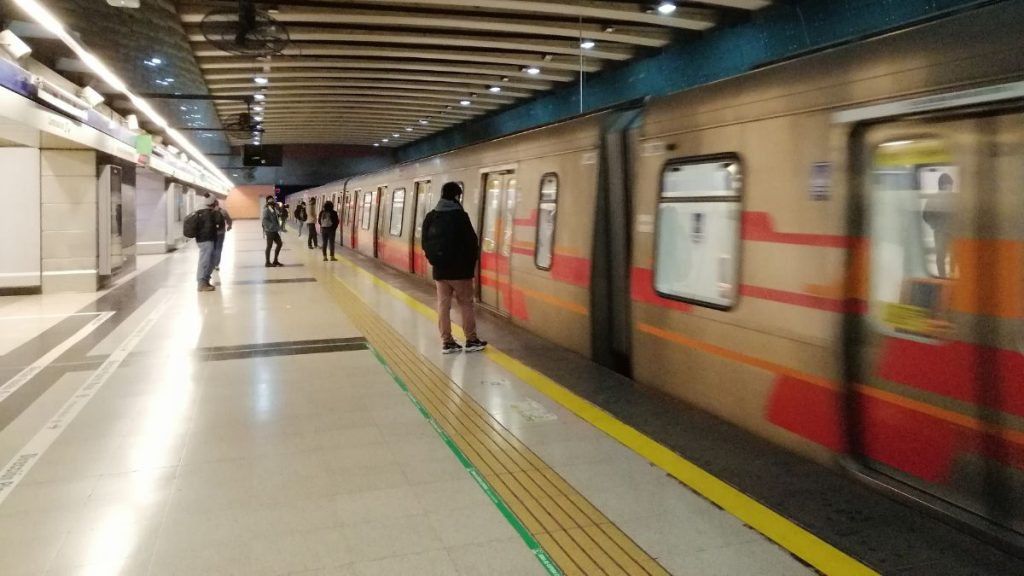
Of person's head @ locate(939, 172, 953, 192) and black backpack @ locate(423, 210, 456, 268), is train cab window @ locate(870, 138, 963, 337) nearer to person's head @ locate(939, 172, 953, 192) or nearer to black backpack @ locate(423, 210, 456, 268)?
person's head @ locate(939, 172, 953, 192)

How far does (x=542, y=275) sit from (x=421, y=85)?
9.01 meters

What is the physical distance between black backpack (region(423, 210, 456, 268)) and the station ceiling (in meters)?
2.24

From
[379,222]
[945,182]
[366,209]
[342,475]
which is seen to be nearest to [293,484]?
[342,475]

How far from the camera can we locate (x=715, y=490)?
12.0ft

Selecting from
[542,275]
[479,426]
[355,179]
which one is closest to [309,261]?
[355,179]

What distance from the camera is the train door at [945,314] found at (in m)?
2.83

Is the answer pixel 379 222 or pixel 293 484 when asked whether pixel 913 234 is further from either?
pixel 379 222

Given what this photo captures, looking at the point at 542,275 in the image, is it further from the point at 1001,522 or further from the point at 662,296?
the point at 1001,522

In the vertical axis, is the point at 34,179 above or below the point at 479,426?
above

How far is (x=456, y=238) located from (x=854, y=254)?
3950 mm

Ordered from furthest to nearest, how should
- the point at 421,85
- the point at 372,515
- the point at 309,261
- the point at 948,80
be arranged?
1. the point at 309,261
2. the point at 421,85
3. the point at 372,515
4. the point at 948,80

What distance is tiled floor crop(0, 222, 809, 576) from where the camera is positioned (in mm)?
3006

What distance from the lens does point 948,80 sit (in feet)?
9.92

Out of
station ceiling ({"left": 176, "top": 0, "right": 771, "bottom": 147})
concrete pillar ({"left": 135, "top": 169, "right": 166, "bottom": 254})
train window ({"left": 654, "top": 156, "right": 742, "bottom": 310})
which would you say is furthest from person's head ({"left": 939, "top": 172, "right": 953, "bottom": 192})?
concrete pillar ({"left": 135, "top": 169, "right": 166, "bottom": 254})
